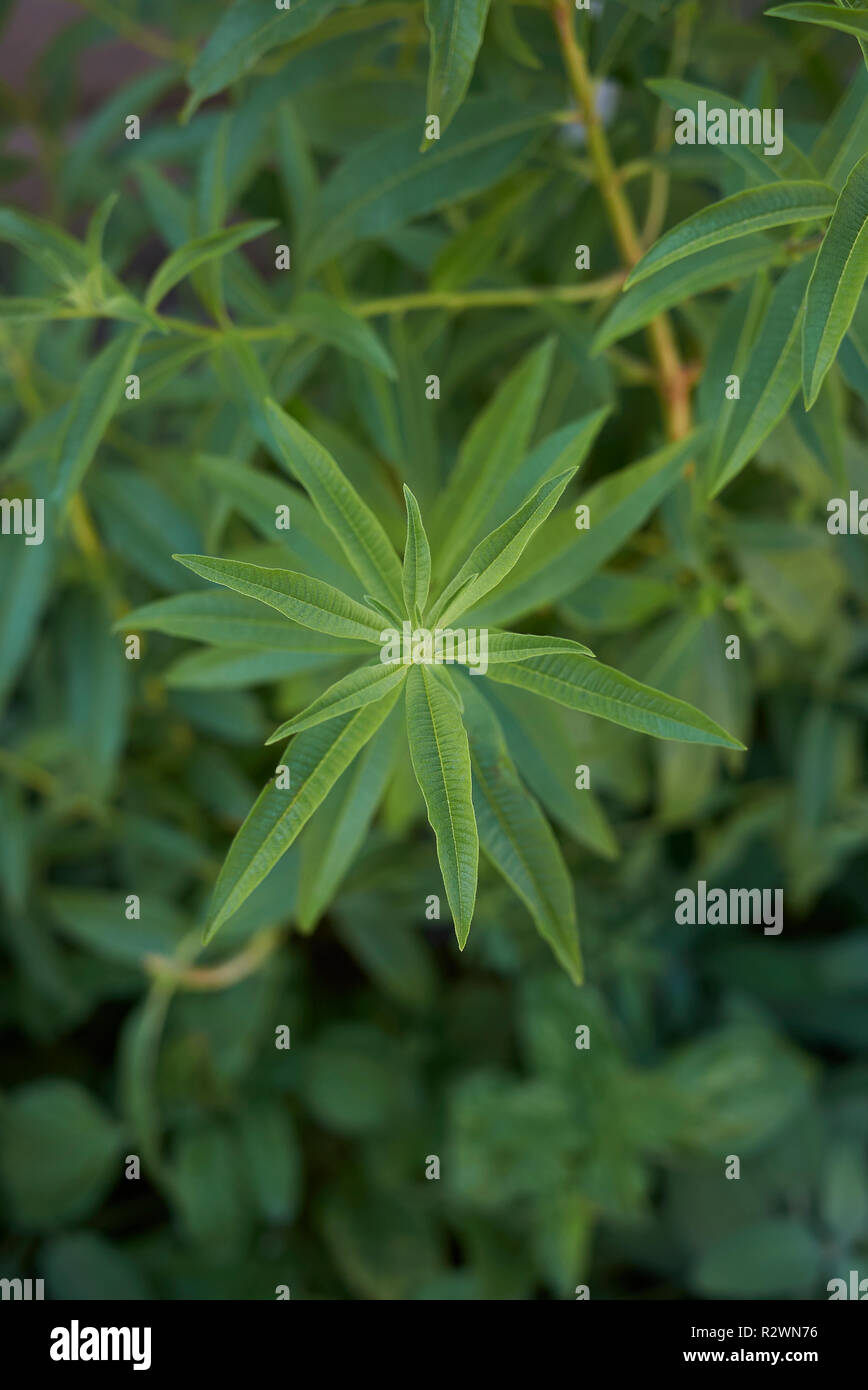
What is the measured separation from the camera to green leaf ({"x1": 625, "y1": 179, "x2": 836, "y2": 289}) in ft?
1.48

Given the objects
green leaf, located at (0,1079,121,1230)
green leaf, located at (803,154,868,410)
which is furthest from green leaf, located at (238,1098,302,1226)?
green leaf, located at (803,154,868,410)

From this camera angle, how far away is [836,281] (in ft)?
1.46

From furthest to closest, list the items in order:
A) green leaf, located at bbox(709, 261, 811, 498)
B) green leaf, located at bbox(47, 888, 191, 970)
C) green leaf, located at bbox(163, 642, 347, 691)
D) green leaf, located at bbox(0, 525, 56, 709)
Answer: green leaf, located at bbox(47, 888, 191, 970), green leaf, located at bbox(0, 525, 56, 709), green leaf, located at bbox(163, 642, 347, 691), green leaf, located at bbox(709, 261, 811, 498)

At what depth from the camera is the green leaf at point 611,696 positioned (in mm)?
427

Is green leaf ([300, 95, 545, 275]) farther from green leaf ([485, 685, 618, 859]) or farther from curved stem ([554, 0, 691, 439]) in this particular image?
green leaf ([485, 685, 618, 859])

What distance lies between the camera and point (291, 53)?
2.49 feet

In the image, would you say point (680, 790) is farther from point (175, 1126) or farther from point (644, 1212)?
point (175, 1126)

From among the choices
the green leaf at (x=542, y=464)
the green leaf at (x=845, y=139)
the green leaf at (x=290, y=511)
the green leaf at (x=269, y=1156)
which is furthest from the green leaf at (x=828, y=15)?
the green leaf at (x=269, y=1156)

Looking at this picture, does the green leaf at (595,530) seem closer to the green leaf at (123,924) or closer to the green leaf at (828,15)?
the green leaf at (828,15)

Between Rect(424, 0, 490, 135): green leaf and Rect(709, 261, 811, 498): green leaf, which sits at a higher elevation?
Rect(424, 0, 490, 135): green leaf

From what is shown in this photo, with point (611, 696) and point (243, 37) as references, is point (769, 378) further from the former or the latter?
point (243, 37)

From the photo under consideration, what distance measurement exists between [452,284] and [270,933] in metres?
0.64
